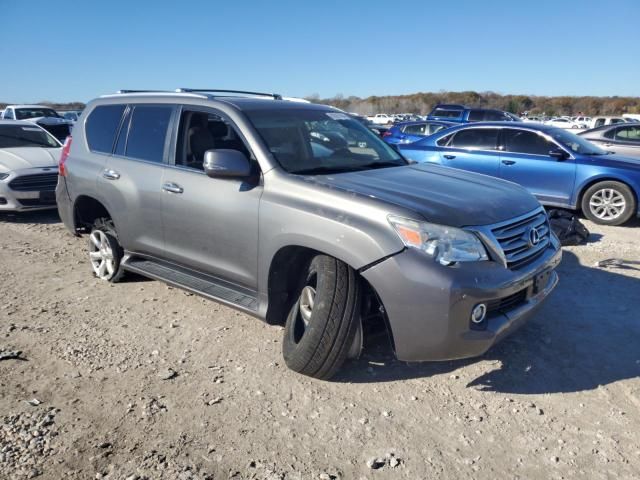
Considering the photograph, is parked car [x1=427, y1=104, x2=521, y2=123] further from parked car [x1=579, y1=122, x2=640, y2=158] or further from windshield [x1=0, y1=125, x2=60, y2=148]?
windshield [x1=0, y1=125, x2=60, y2=148]

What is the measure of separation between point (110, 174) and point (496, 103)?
86.0 meters

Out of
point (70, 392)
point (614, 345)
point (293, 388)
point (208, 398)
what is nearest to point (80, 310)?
point (70, 392)

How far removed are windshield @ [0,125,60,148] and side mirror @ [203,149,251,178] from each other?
730cm

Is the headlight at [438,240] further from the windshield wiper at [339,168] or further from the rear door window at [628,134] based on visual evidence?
the rear door window at [628,134]

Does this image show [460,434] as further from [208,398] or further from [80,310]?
[80,310]

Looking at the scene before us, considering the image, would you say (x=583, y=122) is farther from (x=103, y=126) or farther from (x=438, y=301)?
(x=438, y=301)

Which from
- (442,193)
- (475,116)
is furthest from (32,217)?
(475,116)

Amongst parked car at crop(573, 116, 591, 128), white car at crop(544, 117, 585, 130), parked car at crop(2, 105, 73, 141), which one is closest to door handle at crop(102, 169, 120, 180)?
parked car at crop(2, 105, 73, 141)

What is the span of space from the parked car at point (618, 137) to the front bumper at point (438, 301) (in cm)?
1110

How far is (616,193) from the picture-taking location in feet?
26.1

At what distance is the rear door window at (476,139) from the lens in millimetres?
8992

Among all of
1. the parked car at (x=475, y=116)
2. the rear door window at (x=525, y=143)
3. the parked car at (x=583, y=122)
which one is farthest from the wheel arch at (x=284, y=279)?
the parked car at (x=583, y=122)

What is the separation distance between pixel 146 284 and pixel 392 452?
134 inches

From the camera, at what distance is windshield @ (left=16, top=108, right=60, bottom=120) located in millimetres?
20362
